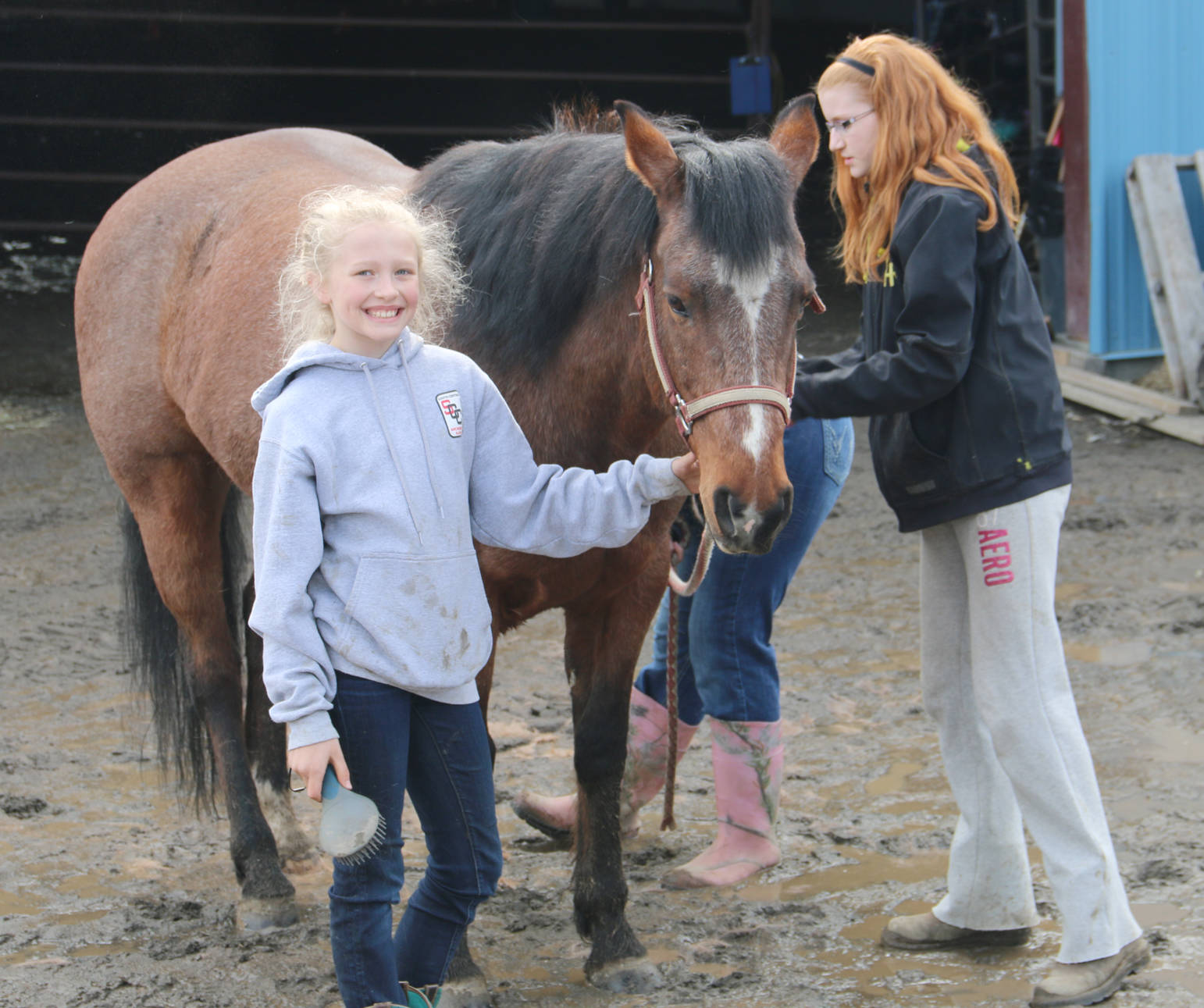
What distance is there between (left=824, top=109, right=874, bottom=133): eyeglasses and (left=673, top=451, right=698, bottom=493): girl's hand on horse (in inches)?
29.7

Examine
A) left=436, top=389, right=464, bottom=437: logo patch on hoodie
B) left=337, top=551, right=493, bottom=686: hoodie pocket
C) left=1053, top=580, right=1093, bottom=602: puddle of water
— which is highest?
left=436, top=389, right=464, bottom=437: logo patch on hoodie

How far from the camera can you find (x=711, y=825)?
334cm

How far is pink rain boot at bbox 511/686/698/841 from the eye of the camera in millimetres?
3232

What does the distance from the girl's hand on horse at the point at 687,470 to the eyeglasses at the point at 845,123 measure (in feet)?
2.48

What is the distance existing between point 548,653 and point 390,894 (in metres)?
2.53

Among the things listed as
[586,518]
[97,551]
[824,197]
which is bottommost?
[97,551]

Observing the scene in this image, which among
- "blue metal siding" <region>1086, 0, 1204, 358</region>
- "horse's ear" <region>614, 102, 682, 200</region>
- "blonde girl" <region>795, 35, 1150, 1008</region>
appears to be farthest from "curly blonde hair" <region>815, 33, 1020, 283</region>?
"blue metal siding" <region>1086, 0, 1204, 358</region>

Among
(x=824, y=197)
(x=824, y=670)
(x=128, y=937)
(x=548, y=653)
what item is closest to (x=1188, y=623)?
(x=824, y=670)

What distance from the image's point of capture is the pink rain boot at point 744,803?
9.91 feet

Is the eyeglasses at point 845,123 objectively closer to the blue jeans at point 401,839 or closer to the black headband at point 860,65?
the black headband at point 860,65

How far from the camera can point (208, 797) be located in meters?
3.37

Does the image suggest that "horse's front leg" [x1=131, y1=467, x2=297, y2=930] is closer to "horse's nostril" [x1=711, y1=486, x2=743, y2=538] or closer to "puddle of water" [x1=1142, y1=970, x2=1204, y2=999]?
"horse's nostril" [x1=711, y1=486, x2=743, y2=538]

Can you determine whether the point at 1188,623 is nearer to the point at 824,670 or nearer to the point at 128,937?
the point at 824,670

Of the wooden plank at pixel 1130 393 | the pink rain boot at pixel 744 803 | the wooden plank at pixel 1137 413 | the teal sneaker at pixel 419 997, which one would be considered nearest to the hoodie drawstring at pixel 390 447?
the teal sneaker at pixel 419 997
